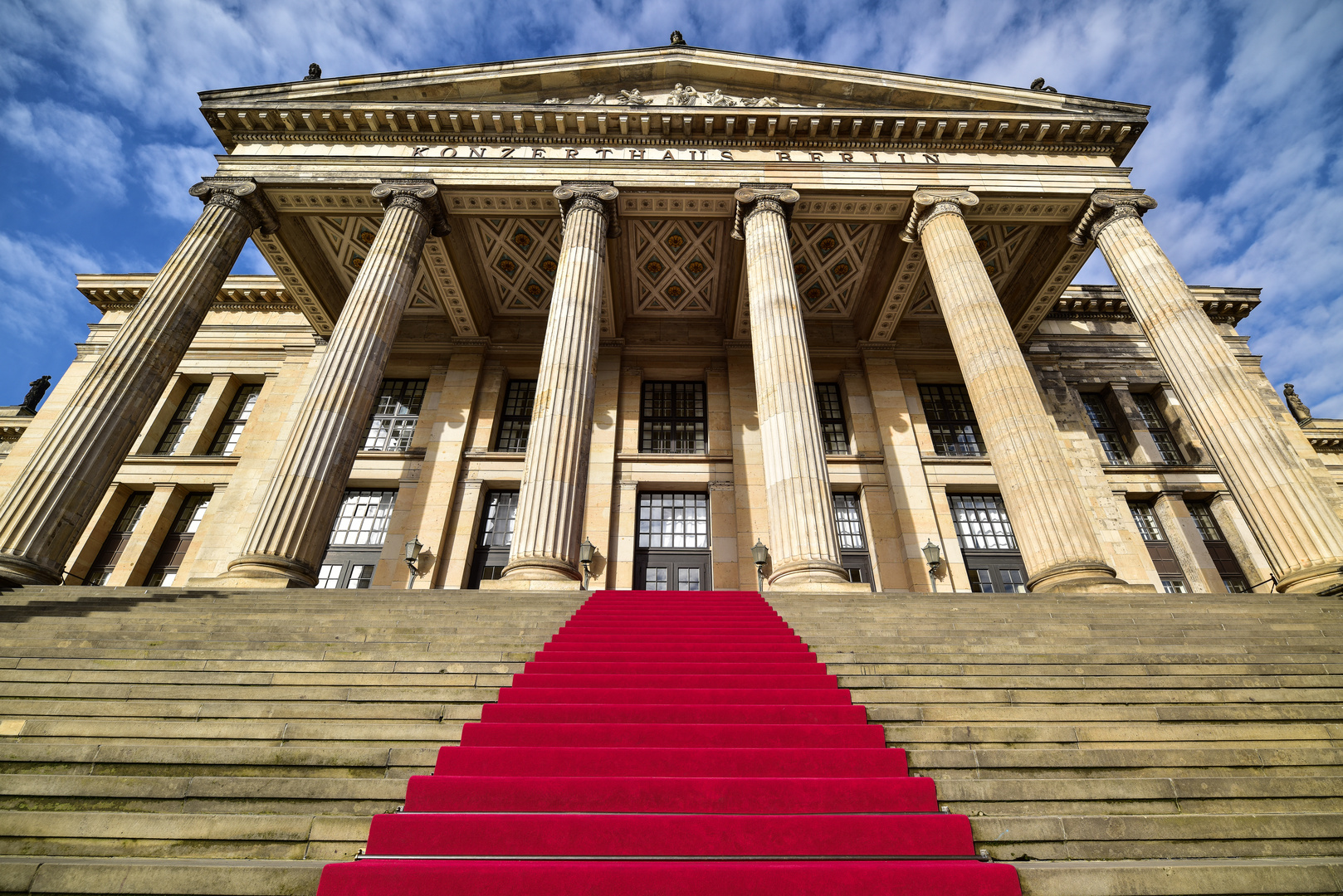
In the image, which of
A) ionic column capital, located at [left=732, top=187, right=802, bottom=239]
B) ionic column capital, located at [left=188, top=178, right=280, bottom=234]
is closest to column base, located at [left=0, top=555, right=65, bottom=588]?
ionic column capital, located at [left=188, top=178, right=280, bottom=234]

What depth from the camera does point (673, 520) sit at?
59.8ft

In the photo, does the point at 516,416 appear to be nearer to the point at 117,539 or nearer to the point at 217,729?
the point at 117,539

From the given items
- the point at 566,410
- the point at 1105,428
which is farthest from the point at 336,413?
the point at 1105,428

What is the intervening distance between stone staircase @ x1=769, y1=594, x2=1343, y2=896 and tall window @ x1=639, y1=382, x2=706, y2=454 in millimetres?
12042

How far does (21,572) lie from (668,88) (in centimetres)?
1953

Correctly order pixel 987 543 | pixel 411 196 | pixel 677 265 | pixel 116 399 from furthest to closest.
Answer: pixel 677 265 → pixel 987 543 → pixel 411 196 → pixel 116 399

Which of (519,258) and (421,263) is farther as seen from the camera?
(519,258)

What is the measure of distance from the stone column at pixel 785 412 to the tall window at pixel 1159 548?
13.4 meters

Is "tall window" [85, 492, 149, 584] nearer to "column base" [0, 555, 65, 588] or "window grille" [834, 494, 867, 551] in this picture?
"column base" [0, 555, 65, 588]

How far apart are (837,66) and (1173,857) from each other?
64.0ft

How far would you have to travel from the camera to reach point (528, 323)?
834 inches

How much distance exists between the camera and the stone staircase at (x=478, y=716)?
3.25 meters

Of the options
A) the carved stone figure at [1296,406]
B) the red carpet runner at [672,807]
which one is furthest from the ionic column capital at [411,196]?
the carved stone figure at [1296,406]

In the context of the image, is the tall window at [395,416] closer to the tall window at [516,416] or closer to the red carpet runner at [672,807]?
the tall window at [516,416]
